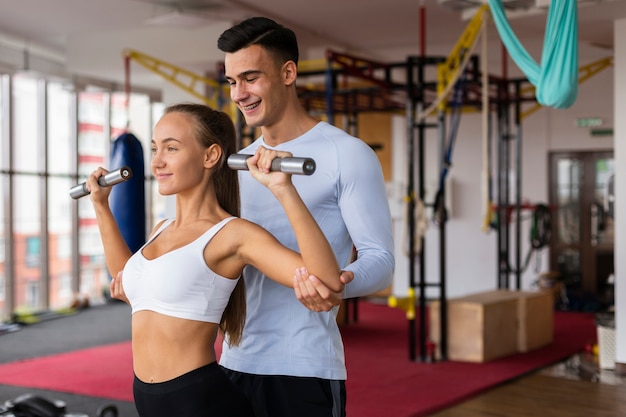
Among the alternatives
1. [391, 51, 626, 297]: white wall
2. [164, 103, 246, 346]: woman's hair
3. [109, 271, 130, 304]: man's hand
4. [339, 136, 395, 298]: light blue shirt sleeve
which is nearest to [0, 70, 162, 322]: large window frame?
[391, 51, 626, 297]: white wall

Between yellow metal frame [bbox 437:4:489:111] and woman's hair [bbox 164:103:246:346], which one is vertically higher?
yellow metal frame [bbox 437:4:489:111]

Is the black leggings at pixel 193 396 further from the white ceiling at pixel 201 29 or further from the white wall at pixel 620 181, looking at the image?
the white ceiling at pixel 201 29

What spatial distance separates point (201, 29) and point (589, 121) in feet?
16.8

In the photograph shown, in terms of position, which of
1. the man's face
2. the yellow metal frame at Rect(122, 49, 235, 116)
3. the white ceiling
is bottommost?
the man's face

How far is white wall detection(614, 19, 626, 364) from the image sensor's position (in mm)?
6242

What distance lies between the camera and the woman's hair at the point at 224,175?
1829mm

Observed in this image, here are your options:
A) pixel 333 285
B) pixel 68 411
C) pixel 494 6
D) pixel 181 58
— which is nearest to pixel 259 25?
pixel 333 285

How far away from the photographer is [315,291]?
1.54 metres

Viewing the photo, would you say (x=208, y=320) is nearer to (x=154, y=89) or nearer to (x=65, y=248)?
(x=65, y=248)

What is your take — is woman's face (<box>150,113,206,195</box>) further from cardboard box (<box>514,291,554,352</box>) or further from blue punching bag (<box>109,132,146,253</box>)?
cardboard box (<box>514,291,554,352</box>)

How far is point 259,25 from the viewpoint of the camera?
5.86 feet

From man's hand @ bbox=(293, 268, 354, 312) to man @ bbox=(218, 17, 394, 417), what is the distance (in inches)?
7.3

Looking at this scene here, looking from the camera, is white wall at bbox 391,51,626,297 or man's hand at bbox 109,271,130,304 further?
white wall at bbox 391,51,626,297

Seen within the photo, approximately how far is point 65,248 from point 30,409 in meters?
8.02
